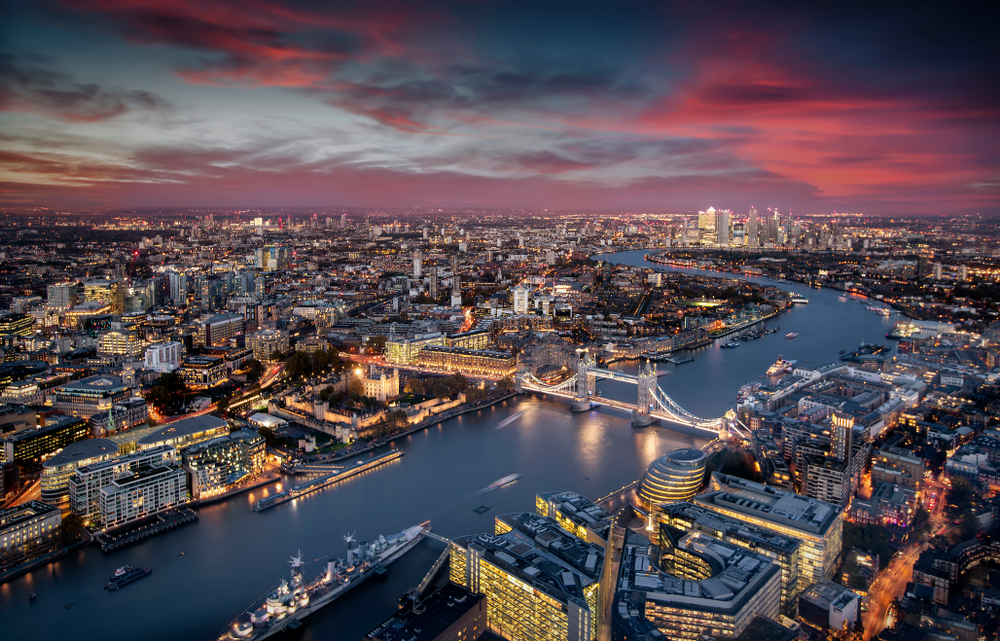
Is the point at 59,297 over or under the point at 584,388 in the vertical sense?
over

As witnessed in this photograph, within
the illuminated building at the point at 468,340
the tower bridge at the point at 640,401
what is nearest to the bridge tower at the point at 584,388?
the tower bridge at the point at 640,401

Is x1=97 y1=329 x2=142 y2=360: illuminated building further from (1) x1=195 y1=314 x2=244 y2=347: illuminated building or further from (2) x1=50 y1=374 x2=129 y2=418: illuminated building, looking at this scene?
(2) x1=50 y1=374 x2=129 y2=418: illuminated building

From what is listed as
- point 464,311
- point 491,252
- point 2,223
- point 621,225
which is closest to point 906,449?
point 464,311

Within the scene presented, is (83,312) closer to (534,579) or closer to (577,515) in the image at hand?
(577,515)

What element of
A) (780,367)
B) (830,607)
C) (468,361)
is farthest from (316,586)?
(780,367)

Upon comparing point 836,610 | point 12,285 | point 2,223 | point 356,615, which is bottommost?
point 356,615

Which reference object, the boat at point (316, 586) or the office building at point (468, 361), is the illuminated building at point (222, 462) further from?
the office building at point (468, 361)

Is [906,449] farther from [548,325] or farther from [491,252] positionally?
[491,252]
